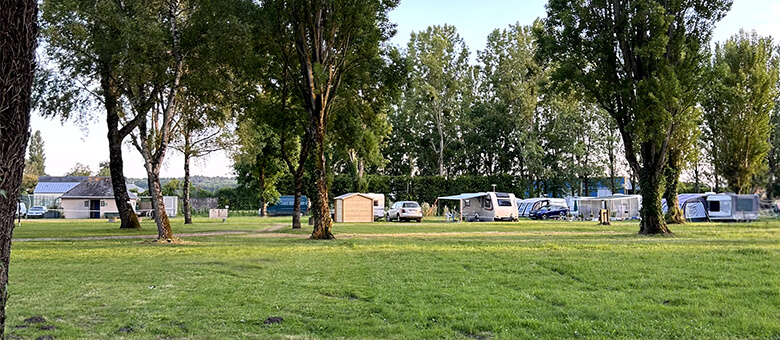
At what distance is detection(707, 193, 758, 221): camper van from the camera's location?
3494 cm

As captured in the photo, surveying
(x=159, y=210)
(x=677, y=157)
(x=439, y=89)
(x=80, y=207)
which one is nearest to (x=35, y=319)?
(x=159, y=210)

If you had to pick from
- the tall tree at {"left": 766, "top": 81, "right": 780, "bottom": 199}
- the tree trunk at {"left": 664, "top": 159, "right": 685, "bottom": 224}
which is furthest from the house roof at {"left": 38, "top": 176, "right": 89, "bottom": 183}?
the tall tree at {"left": 766, "top": 81, "right": 780, "bottom": 199}

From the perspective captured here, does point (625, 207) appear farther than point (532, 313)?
Yes

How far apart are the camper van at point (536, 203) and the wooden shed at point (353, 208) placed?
14.4 meters

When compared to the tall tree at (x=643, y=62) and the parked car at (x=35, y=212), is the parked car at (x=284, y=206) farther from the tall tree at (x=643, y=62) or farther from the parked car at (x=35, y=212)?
the tall tree at (x=643, y=62)

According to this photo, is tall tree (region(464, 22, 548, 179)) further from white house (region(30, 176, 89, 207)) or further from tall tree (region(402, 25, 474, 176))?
white house (region(30, 176, 89, 207))

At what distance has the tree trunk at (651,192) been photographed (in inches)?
821

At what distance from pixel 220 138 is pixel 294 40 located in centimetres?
1175

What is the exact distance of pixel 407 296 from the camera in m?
7.83

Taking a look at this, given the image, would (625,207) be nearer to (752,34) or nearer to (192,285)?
(752,34)

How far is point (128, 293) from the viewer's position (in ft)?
26.5

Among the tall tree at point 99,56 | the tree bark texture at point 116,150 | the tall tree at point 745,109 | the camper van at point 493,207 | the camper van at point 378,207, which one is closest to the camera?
the tall tree at point 99,56

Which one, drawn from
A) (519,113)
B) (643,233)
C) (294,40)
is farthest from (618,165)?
(294,40)

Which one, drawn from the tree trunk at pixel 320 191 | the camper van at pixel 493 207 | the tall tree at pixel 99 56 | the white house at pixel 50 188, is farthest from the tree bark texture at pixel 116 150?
the white house at pixel 50 188
